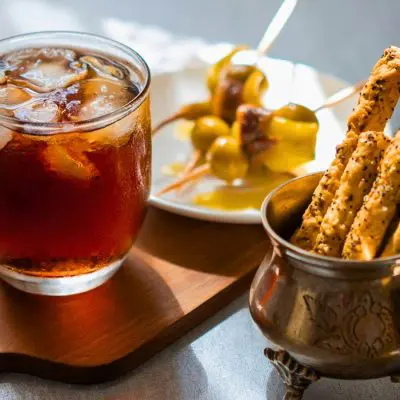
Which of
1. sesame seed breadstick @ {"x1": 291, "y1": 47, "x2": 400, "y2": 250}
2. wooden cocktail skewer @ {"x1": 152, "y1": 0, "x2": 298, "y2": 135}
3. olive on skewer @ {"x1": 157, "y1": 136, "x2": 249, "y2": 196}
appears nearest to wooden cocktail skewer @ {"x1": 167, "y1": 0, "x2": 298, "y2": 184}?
wooden cocktail skewer @ {"x1": 152, "y1": 0, "x2": 298, "y2": 135}

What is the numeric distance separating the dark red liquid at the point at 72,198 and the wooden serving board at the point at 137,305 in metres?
0.04

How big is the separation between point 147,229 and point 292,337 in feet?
1.08

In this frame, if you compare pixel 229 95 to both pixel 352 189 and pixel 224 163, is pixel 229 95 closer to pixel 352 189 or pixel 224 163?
pixel 224 163

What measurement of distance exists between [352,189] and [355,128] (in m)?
0.06

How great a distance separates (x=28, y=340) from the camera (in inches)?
31.8

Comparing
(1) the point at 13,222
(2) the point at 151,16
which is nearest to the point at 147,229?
(1) the point at 13,222

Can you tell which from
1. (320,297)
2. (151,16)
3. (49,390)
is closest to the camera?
(320,297)

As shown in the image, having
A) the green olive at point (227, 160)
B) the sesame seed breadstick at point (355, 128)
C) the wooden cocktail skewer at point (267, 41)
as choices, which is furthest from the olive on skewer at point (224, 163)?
the sesame seed breadstick at point (355, 128)

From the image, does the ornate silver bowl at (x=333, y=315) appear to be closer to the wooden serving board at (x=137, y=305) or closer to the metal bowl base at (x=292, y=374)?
the metal bowl base at (x=292, y=374)

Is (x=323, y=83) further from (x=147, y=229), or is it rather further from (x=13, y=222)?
(x=13, y=222)

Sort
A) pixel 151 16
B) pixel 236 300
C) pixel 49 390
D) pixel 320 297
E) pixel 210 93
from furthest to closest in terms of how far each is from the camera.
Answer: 1. pixel 151 16
2. pixel 210 93
3. pixel 236 300
4. pixel 49 390
5. pixel 320 297

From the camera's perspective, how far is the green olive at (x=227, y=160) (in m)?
1.03

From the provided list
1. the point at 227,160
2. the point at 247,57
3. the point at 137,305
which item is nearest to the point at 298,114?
the point at 227,160

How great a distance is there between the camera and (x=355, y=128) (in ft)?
2.39
